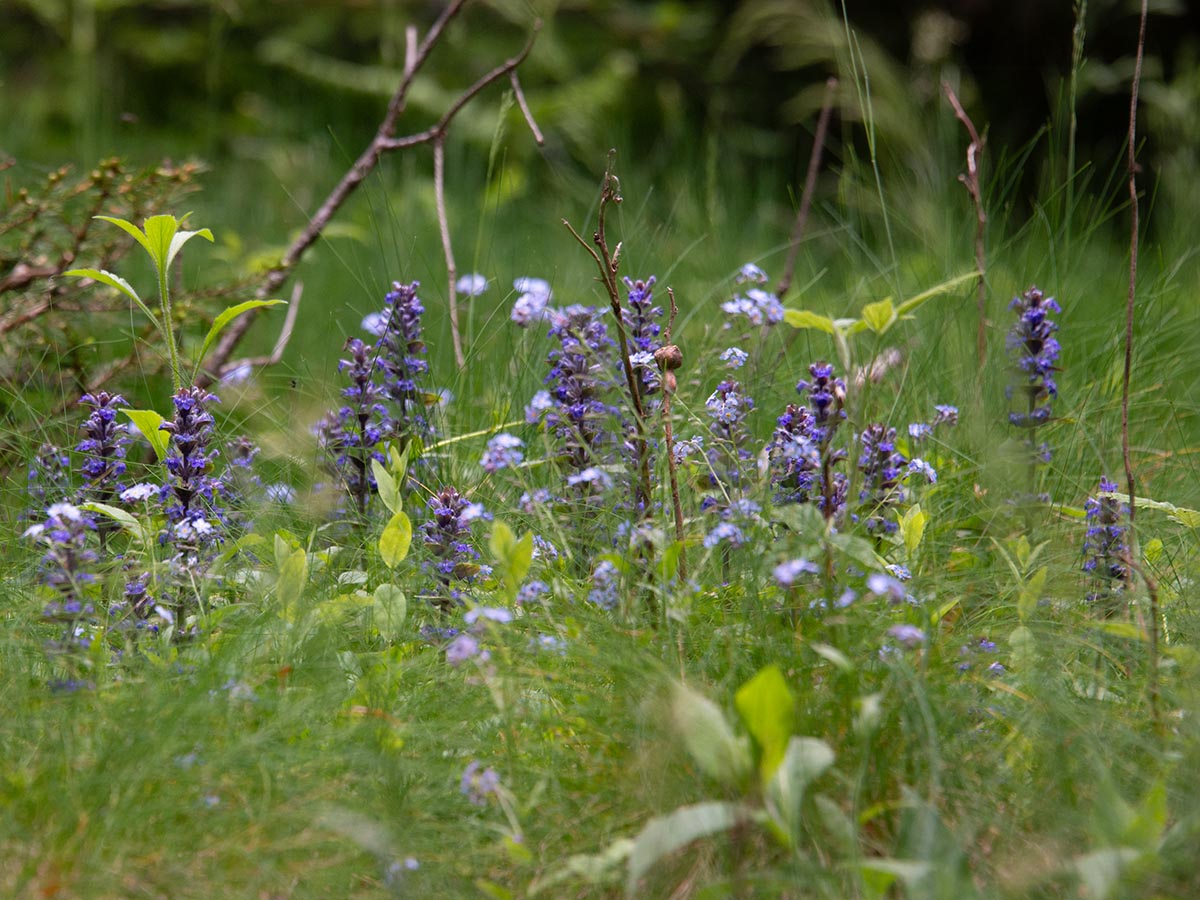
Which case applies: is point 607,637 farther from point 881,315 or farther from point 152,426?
point 152,426

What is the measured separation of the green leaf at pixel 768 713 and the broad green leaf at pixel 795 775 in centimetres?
1

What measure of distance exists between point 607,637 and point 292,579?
449 mm

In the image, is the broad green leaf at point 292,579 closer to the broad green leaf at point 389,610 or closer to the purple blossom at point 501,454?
the broad green leaf at point 389,610

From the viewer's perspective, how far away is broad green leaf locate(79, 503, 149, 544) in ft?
5.42

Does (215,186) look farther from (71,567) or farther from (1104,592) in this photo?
(1104,592)

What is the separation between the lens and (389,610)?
5.30 ft

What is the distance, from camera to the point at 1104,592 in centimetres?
175

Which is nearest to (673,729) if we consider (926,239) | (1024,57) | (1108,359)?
(1108,359)

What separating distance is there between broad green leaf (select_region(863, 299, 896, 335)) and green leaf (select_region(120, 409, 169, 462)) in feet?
3.34

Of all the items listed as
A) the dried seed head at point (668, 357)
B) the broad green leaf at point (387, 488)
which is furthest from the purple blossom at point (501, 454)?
the dried seed head at point (668, 357)

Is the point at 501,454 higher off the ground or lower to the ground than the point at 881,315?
lower

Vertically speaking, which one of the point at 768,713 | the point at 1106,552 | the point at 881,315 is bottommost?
the point at 1106,552

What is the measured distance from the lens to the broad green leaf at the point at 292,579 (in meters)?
1.62

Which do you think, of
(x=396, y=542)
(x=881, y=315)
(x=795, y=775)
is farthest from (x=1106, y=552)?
(x=396, y=542)
